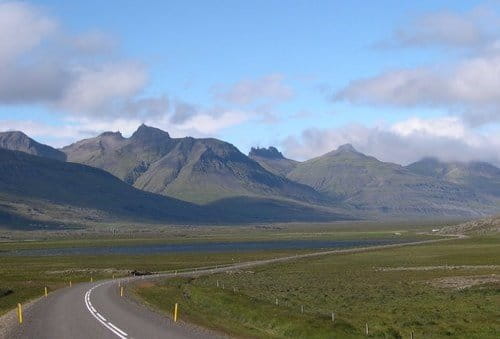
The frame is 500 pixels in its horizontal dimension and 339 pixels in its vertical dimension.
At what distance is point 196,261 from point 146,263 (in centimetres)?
945

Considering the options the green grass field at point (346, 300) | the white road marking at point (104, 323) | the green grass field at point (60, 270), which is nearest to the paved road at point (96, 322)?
the white road marking at point (104, 323)

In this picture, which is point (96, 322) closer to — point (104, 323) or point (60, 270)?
point (104, 323)

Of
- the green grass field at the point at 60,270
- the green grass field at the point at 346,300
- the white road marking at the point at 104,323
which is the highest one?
the white road marking at the point at 104,323

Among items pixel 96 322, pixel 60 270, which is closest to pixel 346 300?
pixel 96 322

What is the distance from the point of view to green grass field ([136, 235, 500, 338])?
40500mm

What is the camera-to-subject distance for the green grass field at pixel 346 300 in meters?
40.5

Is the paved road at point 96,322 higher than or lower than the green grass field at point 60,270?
higher

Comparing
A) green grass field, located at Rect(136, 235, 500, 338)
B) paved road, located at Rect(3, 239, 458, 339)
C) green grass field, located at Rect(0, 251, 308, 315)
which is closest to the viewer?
paved road, located at Rect(3, 239, 458, 339)

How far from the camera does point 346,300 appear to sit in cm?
5978

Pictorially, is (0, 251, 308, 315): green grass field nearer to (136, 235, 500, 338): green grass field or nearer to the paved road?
the paved road

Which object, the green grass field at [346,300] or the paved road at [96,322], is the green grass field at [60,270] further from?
the green grass field at [346,300]

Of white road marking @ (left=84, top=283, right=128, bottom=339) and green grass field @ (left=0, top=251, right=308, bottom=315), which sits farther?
green grass field @ (left=0, top=251, right=308, bottom=315)

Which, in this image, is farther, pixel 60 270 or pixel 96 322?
pixel 60 270

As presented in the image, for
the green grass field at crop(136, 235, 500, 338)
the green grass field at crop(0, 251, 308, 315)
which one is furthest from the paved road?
the green grass field at crop(0, 251, 308, 315)
